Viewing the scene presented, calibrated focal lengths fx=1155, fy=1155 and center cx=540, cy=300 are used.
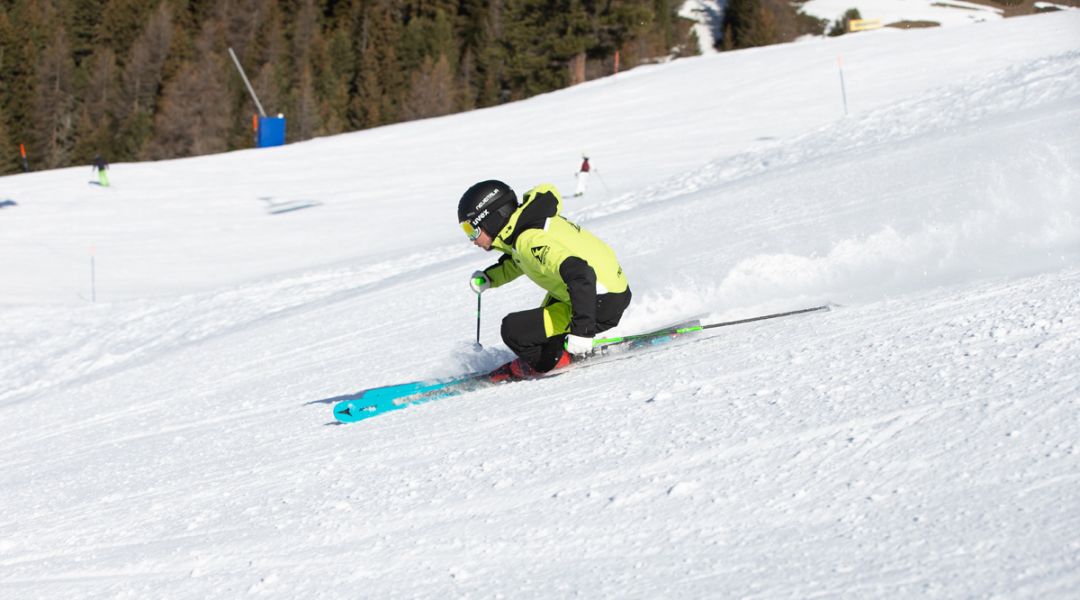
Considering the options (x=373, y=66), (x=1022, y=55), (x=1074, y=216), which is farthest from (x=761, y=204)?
(x=373, y=66)

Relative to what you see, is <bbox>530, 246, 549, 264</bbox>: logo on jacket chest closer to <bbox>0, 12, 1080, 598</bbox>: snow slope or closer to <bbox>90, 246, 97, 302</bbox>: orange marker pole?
<bbox>0, 12, 1080, 598</bbox>: snow slope

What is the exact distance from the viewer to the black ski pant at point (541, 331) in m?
6.07

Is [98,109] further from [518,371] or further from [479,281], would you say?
[518,371]

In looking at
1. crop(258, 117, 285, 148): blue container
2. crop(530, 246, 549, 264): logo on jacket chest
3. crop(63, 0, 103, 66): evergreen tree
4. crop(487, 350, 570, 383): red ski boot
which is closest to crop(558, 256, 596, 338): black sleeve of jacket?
crop(530, 246, 549, 264): logo on jacket chest

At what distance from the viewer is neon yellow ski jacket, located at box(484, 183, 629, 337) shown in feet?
18.2

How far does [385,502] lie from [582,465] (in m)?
A: 0.77

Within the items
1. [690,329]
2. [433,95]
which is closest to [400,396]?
[690,329]

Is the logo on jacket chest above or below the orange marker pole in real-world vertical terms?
above

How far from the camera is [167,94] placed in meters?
75.9

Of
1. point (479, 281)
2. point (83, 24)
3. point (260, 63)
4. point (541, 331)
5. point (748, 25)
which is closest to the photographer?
point (541, 331)

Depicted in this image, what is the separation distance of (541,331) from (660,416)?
155cm

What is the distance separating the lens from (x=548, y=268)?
5695mm

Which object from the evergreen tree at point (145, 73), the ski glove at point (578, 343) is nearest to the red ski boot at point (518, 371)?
the ski glove at point (578, 343)

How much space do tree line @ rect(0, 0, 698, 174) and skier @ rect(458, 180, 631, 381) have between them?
5075cm
